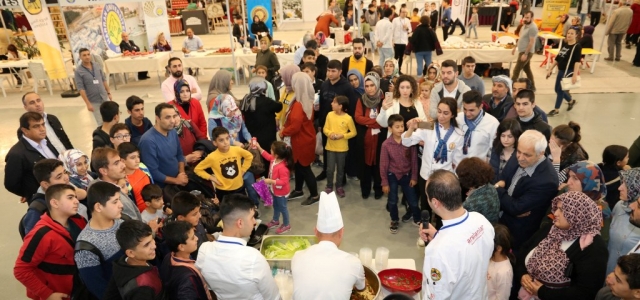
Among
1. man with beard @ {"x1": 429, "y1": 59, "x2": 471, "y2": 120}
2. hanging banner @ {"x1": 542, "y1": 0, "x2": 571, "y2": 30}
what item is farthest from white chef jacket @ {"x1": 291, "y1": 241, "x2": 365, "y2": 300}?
hanging banner @ {"x1": 542, "y1": 0, "x2": 571, "y2": 30}

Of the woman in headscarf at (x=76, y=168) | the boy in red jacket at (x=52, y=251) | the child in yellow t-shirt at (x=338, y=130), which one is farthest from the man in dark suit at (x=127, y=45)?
the boy in red jacket at (x=52, y=251)

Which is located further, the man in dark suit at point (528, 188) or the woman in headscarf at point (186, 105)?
the woman in headscarf at point (186, 105)

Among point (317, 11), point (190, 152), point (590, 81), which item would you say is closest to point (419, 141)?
point (190, 152)

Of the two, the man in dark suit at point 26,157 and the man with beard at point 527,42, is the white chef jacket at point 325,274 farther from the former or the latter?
the man with beard at point 527,42

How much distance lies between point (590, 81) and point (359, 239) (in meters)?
7.95

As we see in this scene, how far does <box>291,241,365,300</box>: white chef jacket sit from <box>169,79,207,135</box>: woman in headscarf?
2886 mm

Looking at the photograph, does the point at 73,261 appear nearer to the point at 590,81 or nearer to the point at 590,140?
the point at 590,140

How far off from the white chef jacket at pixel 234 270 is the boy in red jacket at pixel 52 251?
106cm

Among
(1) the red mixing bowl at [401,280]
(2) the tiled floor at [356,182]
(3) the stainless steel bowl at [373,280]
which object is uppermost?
(3) the stainless steel bowl at [373,280]

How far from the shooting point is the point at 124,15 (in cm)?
1047

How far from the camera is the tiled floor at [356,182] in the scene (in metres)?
4.48

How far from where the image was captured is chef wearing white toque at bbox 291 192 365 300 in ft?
7.10

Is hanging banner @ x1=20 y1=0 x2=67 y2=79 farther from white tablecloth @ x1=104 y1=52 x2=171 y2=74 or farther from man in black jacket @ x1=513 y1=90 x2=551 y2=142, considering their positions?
man in black jacket @ x1=513 y1=90 x2=551 y2=142

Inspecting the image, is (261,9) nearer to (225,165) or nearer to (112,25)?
(112,25)
